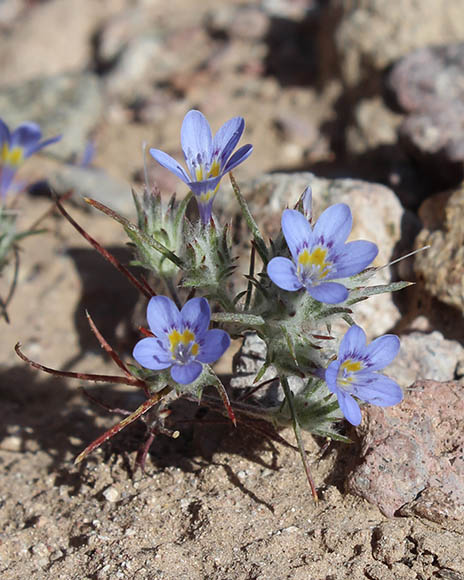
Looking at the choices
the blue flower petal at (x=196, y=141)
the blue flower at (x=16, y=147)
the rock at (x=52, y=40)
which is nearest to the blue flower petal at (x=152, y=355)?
the blue flower petal at (x=196, y=141)

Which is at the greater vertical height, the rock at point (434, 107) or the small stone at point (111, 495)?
the rock at point (434, 107)

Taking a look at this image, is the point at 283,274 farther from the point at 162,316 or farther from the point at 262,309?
the point at 162,316

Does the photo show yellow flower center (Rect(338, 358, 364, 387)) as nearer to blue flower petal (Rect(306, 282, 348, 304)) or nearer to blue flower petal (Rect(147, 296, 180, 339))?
blue flower petal (Rect(306, 282, 348, 304))

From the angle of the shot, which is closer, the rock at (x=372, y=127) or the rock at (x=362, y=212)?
the rock at (x=362, y=212)

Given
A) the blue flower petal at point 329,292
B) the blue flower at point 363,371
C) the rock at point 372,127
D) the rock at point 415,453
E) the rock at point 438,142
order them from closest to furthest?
the blue flower petal at point 329,292, the blue flower at point 363,371, the rock at point 415,453, the rock at point 438,142, the rock at point 372,127

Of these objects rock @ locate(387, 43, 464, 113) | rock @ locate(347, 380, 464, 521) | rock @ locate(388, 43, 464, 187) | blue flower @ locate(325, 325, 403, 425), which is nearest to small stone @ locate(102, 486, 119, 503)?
rock @ locate(347, 380, 464, 521)

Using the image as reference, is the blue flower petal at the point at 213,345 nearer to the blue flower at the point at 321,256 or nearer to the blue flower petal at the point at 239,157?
the blue flower at the point at 321,256
